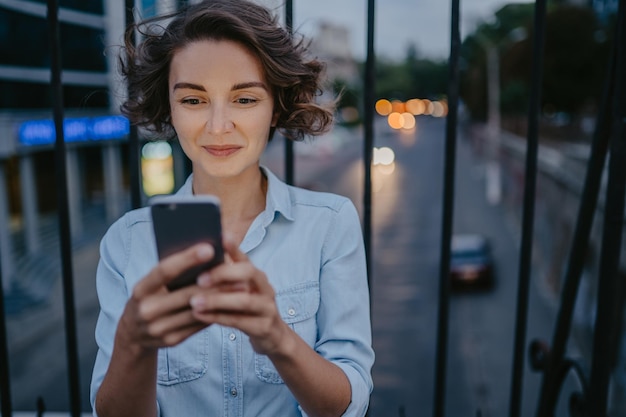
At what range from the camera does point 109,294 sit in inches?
52.2

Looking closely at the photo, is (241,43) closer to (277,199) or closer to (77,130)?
(277,199)

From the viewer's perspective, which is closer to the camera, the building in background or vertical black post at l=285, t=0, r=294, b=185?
vertical black post at l=285, t=0, r=294, b=185

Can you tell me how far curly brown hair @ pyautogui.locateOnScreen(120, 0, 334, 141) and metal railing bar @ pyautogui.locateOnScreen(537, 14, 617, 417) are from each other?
31.4 inches

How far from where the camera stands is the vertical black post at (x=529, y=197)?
167cm

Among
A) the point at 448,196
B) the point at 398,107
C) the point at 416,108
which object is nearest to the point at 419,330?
the point at 448,196

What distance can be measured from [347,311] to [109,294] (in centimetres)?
53

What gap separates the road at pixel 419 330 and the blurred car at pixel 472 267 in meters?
0.39

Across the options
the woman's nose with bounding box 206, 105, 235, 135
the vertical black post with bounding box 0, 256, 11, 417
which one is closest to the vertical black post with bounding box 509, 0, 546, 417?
the woman's nose with bounding box 206, 105, 235, 135

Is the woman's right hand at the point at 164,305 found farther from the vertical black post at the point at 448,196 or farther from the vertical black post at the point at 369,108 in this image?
the vertical black post at the point at 448,196

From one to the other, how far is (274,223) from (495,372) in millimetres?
12294

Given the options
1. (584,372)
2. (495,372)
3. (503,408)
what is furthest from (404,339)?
(584,372)

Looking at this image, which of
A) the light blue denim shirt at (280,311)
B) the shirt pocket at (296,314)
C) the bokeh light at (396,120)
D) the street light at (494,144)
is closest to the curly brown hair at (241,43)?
the light blue denim shirt at (280,311)

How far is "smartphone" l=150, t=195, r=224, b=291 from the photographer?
0.92m

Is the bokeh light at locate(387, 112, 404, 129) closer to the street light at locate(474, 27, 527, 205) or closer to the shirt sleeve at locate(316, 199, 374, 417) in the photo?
the street light at locate(474, 27, 527, 205)
